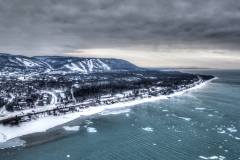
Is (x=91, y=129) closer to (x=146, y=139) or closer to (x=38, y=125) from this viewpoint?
(x=146, y=139)

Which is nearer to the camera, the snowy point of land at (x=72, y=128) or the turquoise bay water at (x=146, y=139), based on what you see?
the turquoise bay water at (x=146, y=139)

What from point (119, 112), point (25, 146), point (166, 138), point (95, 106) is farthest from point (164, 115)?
point (25, 146)

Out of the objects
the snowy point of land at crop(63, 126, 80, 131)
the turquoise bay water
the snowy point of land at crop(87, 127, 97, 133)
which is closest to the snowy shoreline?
the snowy point of land at crop(63, 126, 80, 131)

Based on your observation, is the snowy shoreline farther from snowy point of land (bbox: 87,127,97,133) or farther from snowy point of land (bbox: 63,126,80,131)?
snowy point of land (bbox: 87,127,97,133)

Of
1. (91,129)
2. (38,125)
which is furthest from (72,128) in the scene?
(38,125)

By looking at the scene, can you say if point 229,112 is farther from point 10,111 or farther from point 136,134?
point 10,111

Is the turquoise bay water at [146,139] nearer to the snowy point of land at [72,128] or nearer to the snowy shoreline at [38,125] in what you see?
the snowy point of land at [72,128]

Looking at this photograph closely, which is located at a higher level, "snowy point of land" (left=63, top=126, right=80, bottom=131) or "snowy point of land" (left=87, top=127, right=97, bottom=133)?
"snowy point of land" (left=63, top=126, right=80, bottom=131)

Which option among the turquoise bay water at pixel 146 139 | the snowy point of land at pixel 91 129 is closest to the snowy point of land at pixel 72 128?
the turquoise bay water at pixel 146 139
